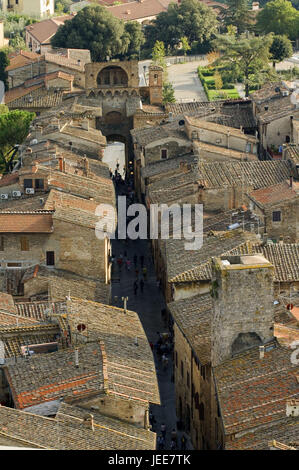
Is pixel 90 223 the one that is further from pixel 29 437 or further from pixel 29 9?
pixel 29 9

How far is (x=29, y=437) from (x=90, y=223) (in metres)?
20.7

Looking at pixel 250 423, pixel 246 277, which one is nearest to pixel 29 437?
pixel 250 423

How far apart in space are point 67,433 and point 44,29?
103 metres

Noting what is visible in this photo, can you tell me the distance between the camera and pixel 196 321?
44656 mm

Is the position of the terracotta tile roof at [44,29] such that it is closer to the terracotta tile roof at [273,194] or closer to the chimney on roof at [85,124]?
the chimney on roof at [85,124]

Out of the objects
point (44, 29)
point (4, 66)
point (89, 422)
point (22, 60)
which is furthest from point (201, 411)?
point (44, 29)

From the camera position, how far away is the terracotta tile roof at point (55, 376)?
37938mm

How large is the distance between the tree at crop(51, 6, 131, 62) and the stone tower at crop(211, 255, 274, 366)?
75157 millimetres

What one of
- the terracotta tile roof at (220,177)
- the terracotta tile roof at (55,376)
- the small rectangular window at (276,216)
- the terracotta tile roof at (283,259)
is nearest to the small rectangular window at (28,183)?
the terracotta tile roof at (220,177)

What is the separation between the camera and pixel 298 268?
50.0 metres

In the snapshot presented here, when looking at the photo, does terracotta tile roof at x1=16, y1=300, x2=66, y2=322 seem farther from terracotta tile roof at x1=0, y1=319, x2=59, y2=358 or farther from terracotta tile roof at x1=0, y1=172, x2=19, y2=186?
terracotta tile roof at x1=0, y1=172, x2=19, y2=186

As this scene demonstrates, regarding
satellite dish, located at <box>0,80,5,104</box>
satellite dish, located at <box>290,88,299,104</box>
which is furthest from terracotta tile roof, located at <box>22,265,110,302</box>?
satellite dish, located at <box>0,80,5,104</box>

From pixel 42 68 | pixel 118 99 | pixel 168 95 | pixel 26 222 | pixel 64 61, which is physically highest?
pixel 64 61

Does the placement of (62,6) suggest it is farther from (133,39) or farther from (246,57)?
(246,57)
